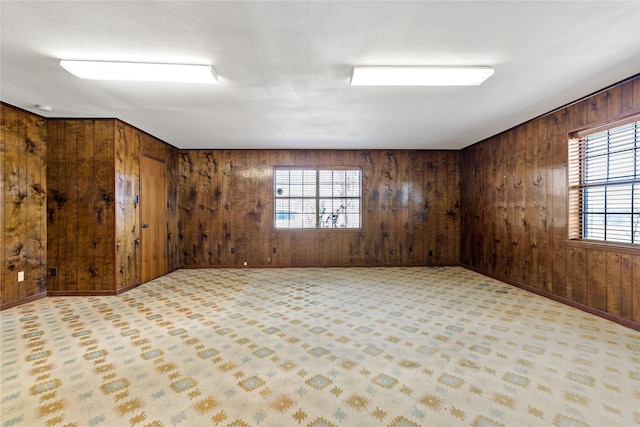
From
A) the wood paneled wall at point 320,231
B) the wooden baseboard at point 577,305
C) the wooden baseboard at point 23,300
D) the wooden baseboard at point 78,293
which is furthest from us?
the wood paneled wall at point 320,231

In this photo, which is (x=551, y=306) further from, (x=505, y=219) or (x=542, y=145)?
(x=542, y=145)

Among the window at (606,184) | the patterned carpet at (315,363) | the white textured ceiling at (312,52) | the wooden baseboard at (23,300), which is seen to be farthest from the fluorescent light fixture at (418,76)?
the wooden baseboard at (23,300)

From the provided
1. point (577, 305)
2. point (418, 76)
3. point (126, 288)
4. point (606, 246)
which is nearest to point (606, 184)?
point (606, 246)

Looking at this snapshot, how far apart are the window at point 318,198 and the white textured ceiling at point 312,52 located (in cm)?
228

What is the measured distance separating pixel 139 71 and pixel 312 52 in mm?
1616

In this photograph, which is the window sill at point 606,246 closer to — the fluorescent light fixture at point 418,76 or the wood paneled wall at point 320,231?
the fluorescent light fixture at point 418,76

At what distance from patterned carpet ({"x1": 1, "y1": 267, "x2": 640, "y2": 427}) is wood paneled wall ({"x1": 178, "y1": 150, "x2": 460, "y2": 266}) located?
2159 mm

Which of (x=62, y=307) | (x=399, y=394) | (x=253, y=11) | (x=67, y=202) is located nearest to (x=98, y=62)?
(x=253, y=11)

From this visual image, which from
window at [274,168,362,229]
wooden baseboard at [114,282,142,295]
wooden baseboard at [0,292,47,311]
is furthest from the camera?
window at [274,168,362,229]

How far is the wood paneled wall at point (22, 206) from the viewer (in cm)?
340

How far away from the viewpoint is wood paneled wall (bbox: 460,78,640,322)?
2991 millimetres

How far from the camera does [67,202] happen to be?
13.1 ft

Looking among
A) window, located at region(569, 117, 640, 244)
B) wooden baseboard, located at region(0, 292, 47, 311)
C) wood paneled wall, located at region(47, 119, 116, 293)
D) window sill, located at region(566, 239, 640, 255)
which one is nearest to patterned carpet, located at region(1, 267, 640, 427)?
wooden baseboard, located at region(0, 292, 47, 311)

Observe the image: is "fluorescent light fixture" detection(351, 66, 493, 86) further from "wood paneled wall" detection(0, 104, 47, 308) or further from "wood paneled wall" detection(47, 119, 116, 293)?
"wood paneled wall" detection(0, 104, 47, 308)
